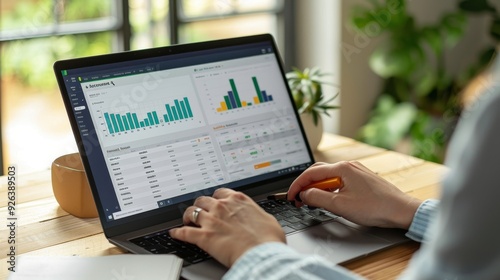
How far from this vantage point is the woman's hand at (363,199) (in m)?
1.29

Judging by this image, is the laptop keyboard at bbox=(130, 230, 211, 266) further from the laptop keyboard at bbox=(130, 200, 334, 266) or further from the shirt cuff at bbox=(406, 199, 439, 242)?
the shirt cuff at bbox=(406, 199, 439, 242)

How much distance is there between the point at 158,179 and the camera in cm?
134

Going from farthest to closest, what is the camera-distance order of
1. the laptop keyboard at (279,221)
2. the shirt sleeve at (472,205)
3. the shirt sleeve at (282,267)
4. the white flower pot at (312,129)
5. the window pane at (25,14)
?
1. the window pane at (25,14)
2. the white flower pot at (312,129)
3. the laptop keyboard at (279,221)
4. the shirt sleeve at (282,267)
5. the shirt sleeve at (472,205)

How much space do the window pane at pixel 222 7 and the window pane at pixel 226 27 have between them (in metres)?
0.03

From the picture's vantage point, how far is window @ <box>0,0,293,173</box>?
245 cm

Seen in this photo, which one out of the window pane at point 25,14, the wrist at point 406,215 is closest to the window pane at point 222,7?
the window pane at point 25,14

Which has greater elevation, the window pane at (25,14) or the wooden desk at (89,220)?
the window pane at (25,14)

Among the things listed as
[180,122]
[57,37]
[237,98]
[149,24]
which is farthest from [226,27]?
[180,122]

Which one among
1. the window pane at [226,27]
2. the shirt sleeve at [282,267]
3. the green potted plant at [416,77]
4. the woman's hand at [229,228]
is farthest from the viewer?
the green potted plant at [416,77]

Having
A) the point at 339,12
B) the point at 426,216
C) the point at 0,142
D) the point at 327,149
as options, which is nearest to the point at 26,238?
the point at 426,216

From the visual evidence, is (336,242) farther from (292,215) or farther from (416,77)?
(416,77)

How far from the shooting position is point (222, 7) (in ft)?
9.16

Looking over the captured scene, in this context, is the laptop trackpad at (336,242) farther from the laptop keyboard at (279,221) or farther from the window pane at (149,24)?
the window pane at (149,24)

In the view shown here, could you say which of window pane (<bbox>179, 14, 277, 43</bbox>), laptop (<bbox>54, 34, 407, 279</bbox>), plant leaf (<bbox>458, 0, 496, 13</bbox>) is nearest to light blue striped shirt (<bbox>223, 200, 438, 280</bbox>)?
laptop (<bbox>54, 34, 407, 279</bbox>)
